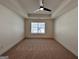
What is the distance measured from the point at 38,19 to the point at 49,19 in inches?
41.0

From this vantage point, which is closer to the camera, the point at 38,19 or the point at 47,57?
the point at 47,57

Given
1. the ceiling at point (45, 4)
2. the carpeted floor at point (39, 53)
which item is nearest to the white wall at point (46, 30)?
the ceiling at point (45, 4)

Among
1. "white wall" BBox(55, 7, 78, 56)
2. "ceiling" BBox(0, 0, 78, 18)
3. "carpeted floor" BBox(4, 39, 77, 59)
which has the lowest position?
"carpeted floor" BBox(4, 39, 77, 59)

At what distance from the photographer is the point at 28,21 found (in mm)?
12742

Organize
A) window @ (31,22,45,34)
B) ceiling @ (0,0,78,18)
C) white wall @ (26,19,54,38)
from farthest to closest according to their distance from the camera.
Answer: window @ (31,22,45,34), white wall @ (26,19,54,38), ceiling @ (0,0,78,18)

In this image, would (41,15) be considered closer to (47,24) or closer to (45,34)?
(47,24)

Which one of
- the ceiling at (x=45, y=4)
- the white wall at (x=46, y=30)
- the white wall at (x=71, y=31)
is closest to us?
the ceiling at (x=45, y=4)

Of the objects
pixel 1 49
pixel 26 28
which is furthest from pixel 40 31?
pixel 1 49

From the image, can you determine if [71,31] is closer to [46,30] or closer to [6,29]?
[6,29]

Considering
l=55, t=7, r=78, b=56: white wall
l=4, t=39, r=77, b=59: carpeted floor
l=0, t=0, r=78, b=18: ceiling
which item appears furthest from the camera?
l=55, t=7, r=78, b=56: white wall

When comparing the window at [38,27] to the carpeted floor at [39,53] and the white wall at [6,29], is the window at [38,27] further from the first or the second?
the carpeted floor at [39,53]

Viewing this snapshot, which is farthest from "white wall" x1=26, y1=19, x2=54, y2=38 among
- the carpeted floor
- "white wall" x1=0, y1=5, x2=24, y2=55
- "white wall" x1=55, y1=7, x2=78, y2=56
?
the carpeted floor

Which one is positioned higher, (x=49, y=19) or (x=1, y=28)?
(x=49, y=19)

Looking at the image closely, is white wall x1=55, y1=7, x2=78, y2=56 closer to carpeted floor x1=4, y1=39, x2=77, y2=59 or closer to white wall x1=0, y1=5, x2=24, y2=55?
carpeted floor x1=4, y1=39, x2=77, y2=59
